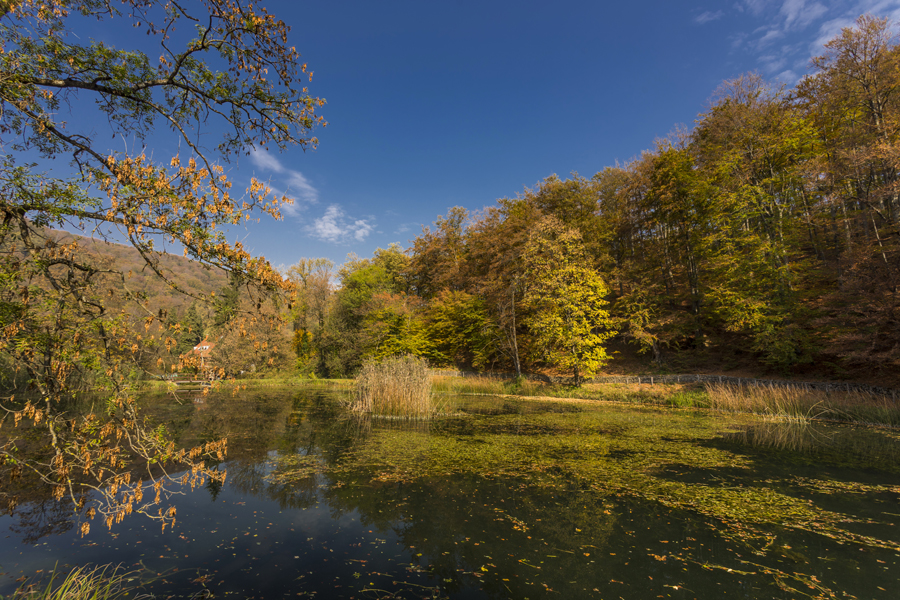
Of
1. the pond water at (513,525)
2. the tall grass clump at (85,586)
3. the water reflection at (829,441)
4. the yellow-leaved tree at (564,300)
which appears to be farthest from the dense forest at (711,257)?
the tall grass clump at (85,586)

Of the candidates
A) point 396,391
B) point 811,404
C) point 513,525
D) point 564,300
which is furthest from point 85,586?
point 564,300

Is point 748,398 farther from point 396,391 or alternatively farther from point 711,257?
point 396,391

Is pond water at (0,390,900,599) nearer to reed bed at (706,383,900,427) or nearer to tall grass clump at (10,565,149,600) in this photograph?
tall grass clump at (10,565,149,600)

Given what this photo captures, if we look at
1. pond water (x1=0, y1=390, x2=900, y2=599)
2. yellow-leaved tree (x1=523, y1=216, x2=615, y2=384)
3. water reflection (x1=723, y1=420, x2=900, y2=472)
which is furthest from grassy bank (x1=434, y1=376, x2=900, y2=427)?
pond water (x1=0, y1=390, x2=900, y2=599)

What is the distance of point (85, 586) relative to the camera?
289 cm

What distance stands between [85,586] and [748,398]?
17.0 metres

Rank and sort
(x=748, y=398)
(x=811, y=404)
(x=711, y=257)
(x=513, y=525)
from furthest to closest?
(x=711, y=257) → (x=748, y=398) → (x=811, y=404) → (x=513, y=525)

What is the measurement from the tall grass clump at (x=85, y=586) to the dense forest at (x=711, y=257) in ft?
56.3

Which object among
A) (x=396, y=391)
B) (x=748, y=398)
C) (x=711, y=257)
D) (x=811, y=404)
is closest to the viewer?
(x=811, y=404)

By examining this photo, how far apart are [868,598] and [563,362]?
1653 centimetres

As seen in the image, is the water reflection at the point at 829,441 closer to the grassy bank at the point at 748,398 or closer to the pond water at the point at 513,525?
the pond water at the point at 513,525

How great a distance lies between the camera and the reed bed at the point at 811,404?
11094 mm

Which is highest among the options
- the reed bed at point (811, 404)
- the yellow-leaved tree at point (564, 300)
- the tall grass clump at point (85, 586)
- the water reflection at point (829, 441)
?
the yellow-leaved tree at point (564, 300)

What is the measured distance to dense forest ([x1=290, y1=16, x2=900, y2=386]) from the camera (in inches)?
554
